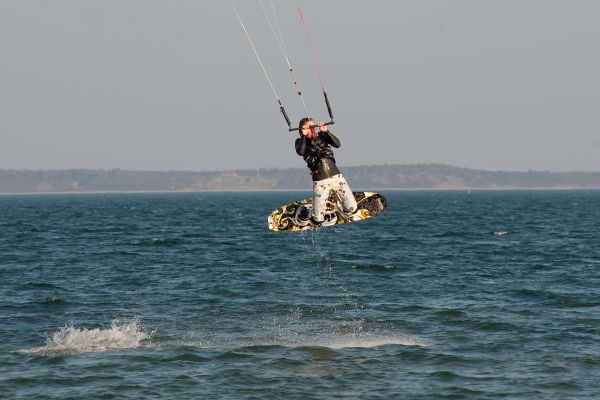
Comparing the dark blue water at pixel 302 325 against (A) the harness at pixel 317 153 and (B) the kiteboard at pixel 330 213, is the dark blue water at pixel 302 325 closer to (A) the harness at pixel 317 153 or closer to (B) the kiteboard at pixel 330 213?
(B) the kiteboard at pixel 330 213

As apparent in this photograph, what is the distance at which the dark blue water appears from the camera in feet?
68.1

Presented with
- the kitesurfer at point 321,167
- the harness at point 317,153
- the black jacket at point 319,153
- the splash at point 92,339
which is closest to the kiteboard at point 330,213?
the kitesurfer at point 321,167

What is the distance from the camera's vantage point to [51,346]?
969 inches

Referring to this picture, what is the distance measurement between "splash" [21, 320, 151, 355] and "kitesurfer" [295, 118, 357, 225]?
616 centimetres

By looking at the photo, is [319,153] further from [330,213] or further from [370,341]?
[370,341]

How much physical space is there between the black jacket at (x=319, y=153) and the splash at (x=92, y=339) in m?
6.98

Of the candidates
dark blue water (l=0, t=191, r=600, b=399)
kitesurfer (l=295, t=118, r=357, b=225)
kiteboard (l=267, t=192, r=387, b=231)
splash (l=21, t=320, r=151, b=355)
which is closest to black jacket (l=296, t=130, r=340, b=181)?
kitesurfer (l=295, t=118, r=357, b=225)

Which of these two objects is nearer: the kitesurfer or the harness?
the kitesurfer

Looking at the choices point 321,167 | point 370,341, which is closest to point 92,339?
point 370,341

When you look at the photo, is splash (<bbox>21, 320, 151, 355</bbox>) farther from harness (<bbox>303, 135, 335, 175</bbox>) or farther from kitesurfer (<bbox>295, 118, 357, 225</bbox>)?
harness (<bbox>303, 135, 335, 175</bbox>)

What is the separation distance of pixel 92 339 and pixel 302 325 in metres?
6.37

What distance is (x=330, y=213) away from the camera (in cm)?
2461

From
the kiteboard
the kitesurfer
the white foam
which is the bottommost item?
the white foam

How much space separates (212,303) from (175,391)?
12.3 meters
